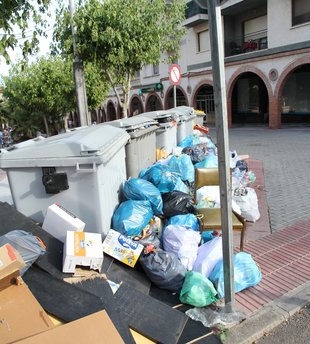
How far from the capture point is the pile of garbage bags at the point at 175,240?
3.18m

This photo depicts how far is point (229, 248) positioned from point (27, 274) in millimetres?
1603

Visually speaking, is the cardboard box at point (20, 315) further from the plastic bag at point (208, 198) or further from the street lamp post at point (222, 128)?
the plastic bag at point (208, 198)

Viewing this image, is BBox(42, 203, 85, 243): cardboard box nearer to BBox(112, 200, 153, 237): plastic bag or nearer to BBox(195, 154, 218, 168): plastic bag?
BBox(112, 200, 153, 237): plastic bag

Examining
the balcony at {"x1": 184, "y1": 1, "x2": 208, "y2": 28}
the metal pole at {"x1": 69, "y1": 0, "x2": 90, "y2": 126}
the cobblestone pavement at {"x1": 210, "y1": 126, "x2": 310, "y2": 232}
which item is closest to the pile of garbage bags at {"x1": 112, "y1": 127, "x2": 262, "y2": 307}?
the cobblestone pavement at {"x1": 210, "y1": 126, "x2": 310, "y2": 232}

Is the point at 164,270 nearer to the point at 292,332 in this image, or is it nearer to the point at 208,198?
the point at 292,332

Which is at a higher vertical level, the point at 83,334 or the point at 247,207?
the point at 83,334

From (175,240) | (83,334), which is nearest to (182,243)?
(175,240)

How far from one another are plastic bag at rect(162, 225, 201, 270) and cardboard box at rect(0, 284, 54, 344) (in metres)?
1.59

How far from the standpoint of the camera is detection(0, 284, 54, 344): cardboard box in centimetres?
205

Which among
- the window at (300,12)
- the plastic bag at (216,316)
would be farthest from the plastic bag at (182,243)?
the window at (300,12)

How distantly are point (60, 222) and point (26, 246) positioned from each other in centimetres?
58

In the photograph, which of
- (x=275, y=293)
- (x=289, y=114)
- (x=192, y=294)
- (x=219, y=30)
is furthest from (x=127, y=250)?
(x=289, y=114)

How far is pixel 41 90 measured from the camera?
65.1 ft

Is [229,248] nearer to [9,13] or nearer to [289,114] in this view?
[9,13]
